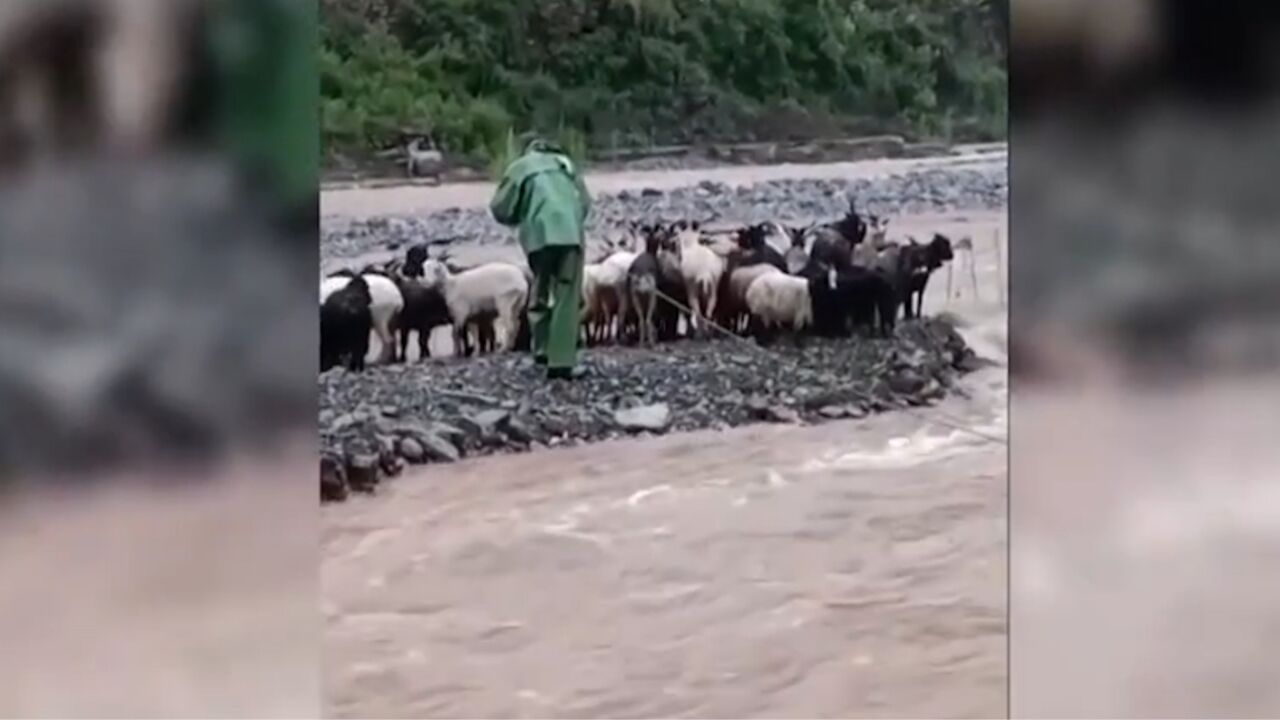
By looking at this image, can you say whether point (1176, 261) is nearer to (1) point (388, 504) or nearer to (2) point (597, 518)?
(2) point (597, 518)

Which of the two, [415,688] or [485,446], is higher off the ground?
[485,446]

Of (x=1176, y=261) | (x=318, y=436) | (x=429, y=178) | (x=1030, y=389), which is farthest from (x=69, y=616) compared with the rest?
(x=1176, y=261)

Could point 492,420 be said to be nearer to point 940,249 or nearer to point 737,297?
point 737,297

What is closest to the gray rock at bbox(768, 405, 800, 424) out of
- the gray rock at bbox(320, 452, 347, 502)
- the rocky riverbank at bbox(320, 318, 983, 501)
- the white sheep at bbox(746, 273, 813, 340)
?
the rocky riverbank at bbox(320, 318, 983, 501)

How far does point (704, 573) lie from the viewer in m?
2.10

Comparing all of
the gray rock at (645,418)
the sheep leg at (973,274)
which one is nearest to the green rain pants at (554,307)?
the gray rock at (645,418)

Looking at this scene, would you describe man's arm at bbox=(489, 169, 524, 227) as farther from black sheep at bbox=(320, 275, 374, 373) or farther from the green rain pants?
black sheep at bbox=(320, 275, 374, 373)

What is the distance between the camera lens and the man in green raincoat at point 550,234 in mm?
2078

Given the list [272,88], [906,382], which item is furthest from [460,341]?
[906,382]

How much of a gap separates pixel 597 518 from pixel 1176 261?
37.0 inches

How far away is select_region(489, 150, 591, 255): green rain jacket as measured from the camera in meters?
2.08

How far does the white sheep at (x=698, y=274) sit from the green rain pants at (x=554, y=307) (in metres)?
0.16

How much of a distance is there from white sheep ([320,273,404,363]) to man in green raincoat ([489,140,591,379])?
177 millimetres

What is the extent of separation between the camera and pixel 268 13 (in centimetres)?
203
